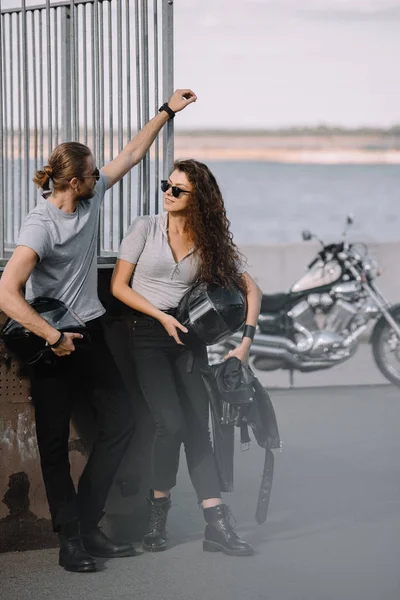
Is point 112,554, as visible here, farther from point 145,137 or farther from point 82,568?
point 145,137

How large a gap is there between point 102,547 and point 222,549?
19.8 inches

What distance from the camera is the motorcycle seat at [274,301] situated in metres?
9.95

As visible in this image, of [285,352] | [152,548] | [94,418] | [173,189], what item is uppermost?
[173,189]

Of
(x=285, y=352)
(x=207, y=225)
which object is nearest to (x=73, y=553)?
(x=207, y=225)

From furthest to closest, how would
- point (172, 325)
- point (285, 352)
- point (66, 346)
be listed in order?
point (285, 352) → point (172, 325) → point (66, 346)

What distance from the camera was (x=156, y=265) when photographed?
17.0ft

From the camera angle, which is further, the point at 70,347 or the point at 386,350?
the point at 386,350

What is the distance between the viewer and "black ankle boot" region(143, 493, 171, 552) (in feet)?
17.2

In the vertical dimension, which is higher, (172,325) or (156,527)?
(172,325)

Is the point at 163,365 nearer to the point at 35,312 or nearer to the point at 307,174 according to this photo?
the point at 35,312

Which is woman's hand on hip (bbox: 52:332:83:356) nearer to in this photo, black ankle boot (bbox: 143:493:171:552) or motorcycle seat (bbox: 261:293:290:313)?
black ankle boot (bbox: 143:493:171:552)

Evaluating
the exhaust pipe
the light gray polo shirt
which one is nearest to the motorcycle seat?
the exhaust pipe

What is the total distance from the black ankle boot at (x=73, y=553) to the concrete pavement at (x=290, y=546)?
4 centimetres

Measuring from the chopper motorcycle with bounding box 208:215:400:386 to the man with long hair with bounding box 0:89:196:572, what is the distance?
4828mm
